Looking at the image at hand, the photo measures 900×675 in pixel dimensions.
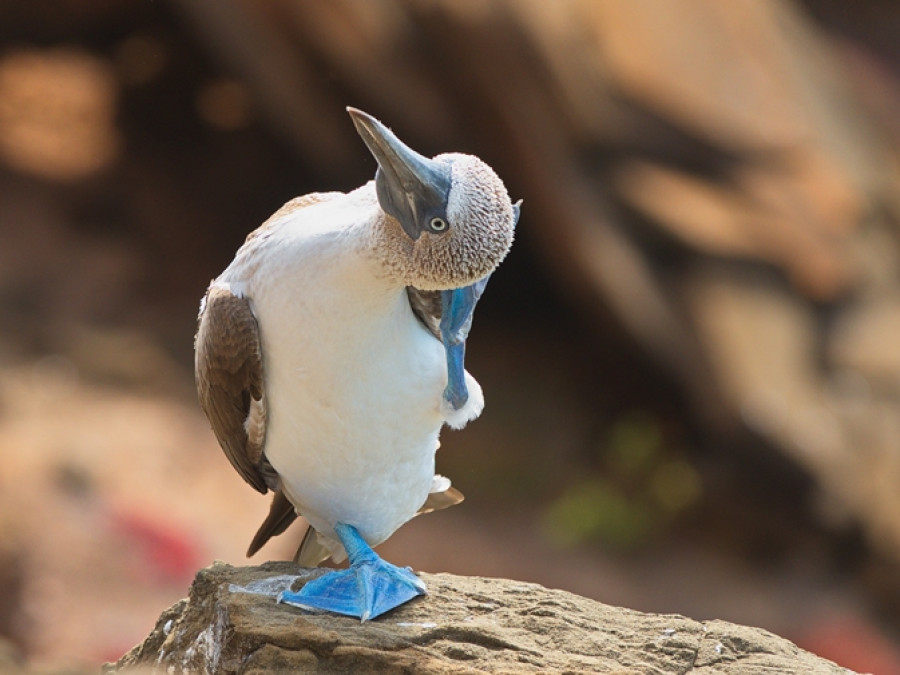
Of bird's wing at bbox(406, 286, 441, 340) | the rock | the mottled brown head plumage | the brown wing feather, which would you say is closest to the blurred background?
the brown wing feather

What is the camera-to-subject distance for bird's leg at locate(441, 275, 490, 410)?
340cm

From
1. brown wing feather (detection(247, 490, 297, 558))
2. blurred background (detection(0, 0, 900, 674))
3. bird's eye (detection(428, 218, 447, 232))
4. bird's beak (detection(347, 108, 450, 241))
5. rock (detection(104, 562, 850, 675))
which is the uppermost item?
blurred background (detection(0, 0, 900, 674))

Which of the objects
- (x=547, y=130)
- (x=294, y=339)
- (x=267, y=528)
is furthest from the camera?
(x=547, y=130)

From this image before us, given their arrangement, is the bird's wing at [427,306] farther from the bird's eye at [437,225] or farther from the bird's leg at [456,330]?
the bird's eye at [437,225]

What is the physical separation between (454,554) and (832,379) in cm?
313

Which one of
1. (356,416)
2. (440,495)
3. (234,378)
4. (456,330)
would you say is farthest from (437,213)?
(440,495)

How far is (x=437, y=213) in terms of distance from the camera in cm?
300

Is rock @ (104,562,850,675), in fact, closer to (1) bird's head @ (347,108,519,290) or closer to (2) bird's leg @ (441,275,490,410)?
(2) bird's leg @ (441,275,490,410)

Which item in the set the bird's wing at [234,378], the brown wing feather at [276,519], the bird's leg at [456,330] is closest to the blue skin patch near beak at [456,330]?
the bird's leg at [456,330]

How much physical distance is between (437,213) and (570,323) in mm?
6830

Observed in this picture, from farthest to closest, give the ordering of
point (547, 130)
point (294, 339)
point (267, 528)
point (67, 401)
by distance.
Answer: point (67, 401)
point (547, 130)
point (267, 528)
point (294, 339)

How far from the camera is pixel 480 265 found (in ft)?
9.95

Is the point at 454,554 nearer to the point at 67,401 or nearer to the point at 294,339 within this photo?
the point at 67,401

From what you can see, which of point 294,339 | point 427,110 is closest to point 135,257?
point 427,110
